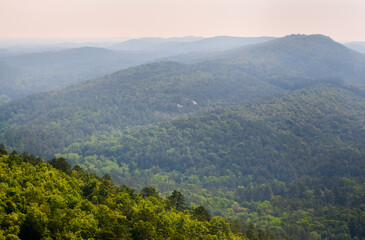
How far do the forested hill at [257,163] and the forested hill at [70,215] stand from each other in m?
51.1

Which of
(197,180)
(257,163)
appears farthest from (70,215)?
(257,163)

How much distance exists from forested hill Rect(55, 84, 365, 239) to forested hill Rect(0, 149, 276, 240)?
168ft

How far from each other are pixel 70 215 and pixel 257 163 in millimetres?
140613

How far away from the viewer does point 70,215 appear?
114 ft

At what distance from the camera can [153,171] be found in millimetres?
156375

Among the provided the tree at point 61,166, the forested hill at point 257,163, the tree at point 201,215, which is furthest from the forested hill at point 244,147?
the tree at point 201,215

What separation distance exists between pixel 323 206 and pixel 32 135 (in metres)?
148

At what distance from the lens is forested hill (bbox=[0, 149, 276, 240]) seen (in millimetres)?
30828

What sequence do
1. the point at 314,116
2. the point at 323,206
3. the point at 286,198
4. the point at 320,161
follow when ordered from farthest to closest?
1. the point at 314,116
2. the point at 320,161
3. the point at 286,198
4. the point at 323,206

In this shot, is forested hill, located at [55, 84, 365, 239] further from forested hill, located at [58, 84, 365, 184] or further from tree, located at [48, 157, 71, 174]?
tree, located at [48, 157, 71, 174]

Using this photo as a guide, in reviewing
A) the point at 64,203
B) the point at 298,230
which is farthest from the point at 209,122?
the point at 64,203

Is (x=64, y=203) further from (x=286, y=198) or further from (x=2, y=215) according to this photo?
(x=286, y=198)

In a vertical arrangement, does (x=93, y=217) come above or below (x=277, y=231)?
above

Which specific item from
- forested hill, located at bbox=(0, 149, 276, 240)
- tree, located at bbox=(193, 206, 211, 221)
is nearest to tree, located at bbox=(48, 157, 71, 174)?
forested hill, located at bbox=(0, 149, 276, 240)
